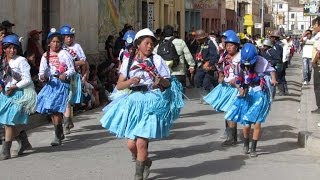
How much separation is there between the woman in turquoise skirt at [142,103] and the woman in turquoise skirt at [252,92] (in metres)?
1.81

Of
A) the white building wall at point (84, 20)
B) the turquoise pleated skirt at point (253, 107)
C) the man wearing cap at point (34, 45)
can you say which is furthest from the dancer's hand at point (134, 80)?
the white building wall at point (84, 20)

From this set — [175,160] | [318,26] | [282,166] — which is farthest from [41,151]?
[318,26]

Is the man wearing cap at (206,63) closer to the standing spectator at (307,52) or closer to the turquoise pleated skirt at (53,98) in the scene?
the turquoise pleated skirt at (53,98)

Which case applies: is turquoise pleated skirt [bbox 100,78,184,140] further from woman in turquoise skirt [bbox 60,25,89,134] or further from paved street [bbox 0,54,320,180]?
woman in turquoise skirt [bbox 60,25,89,134]

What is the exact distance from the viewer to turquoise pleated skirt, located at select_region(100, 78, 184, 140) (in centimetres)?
648

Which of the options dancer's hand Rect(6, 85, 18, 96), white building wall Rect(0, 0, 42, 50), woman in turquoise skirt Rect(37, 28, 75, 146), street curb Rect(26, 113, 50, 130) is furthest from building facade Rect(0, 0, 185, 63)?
dancer's hand Rect(6, 85, 18, 96)

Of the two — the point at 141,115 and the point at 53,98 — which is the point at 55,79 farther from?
the point at 141,115

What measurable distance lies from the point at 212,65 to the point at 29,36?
4.11m

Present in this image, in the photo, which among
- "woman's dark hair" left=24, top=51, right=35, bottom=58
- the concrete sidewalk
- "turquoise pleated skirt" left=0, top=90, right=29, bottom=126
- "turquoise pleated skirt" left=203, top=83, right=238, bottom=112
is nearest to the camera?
"turquoise pleated skirt" left=0, top=90, right=29, bottom=126

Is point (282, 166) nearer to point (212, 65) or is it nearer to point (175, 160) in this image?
point (175, 160)

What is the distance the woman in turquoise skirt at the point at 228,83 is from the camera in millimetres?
8594

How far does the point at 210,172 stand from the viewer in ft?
24.4

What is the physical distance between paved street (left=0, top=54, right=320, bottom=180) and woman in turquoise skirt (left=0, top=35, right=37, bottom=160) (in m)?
0.46

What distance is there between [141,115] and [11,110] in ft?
7.30
